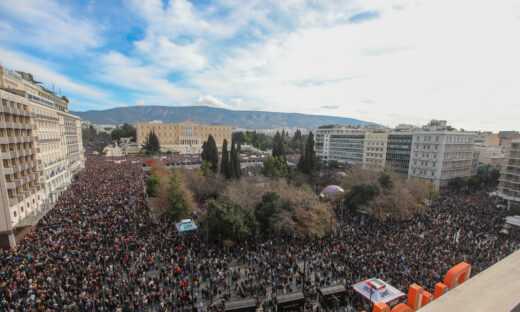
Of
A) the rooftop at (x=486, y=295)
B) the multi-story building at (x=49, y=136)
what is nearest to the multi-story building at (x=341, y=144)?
the rooftop at (x=486, y=295)

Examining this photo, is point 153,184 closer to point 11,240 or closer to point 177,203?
point 177,203

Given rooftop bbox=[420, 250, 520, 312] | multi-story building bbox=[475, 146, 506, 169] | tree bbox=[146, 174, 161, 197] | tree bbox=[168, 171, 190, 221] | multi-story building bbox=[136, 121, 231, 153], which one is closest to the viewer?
rooftop bbox=[420, 250, 520, 312]

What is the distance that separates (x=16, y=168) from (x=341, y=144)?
63.4 m

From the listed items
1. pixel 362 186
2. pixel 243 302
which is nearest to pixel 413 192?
pixel 362 186

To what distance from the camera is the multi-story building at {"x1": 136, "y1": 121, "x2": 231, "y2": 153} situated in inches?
3701

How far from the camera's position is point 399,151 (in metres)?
51.6

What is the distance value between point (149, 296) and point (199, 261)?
4416 mm

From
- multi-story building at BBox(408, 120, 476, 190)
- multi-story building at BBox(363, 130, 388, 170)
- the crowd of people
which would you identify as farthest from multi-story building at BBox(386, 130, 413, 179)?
the crowd of people

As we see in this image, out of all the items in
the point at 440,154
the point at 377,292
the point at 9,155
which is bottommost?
the point at 377,292

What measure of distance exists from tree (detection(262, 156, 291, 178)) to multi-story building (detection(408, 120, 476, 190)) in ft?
88.6

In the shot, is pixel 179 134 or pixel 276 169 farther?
pixel 179 134

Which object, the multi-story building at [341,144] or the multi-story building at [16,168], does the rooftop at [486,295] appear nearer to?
the multi-story building at [16,168]

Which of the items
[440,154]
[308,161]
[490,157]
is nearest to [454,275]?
[308,161]

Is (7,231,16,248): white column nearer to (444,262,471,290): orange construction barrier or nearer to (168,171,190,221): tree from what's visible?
(168,171,190,221): tree
